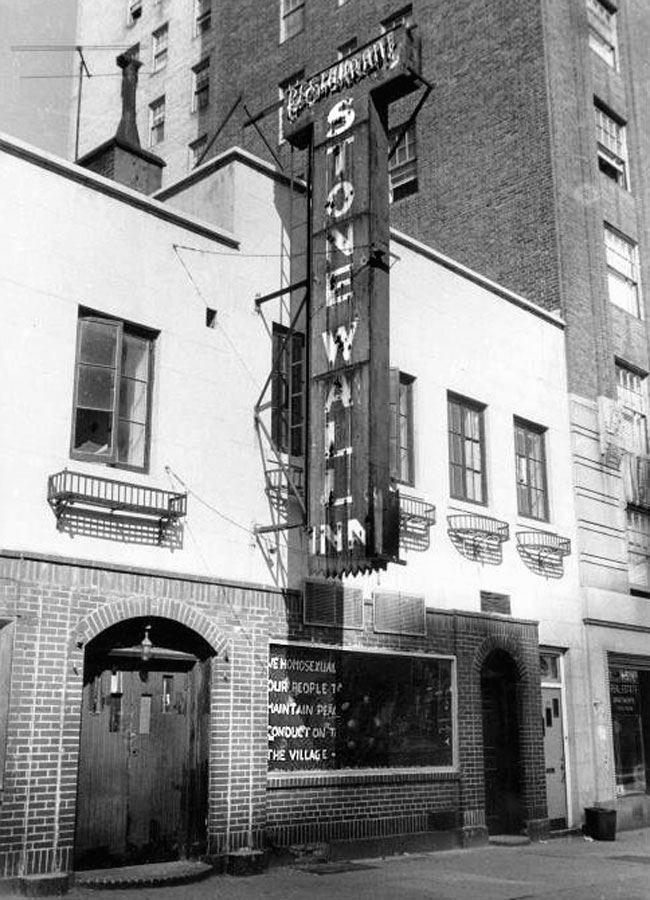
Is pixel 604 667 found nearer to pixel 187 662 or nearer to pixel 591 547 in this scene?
pixel 591 547

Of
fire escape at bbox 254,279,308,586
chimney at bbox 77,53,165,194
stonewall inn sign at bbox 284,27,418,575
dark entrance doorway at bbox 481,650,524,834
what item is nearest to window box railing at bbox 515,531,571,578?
dark entrance doorway at bbox 481,650,524,834

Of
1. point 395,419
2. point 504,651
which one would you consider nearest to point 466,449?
point 395,419

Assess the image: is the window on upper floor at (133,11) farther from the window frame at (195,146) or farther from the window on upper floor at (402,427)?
the window on upper floor at (402,427)

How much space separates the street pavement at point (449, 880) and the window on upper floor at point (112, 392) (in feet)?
15.8

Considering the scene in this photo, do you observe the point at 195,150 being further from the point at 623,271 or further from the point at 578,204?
the point at 623,271

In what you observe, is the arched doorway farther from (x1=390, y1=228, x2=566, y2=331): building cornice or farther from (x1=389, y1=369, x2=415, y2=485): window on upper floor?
(x1=390, y1=228, x2=566, y2=331): building cornice

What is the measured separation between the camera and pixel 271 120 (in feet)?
95.3

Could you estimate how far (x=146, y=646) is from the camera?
39.4ft

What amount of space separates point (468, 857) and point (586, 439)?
8648 millimetres

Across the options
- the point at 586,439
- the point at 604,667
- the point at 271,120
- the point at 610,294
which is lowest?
the point at 604,667

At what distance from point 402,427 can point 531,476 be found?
3.73m

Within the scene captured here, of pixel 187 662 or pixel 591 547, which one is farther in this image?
pixel 591 547

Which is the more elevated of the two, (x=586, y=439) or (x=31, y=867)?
(x=586, y=439)

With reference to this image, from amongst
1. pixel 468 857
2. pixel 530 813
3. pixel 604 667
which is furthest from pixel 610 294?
pixel 468 857
